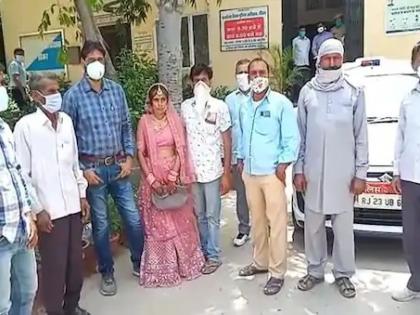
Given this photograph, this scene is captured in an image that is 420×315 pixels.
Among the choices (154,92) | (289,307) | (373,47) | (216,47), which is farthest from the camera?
(216,47)

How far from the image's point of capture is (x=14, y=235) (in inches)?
112

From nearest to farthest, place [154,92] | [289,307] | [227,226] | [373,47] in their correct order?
1. [289,307]
2. [154,92]
3. [227,226]
4. [373,47]

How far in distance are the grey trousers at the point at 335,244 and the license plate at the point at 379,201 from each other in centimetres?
55

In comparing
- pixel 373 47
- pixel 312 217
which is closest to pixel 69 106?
pixel 312 217

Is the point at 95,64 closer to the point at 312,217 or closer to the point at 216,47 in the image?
the point at 312,217

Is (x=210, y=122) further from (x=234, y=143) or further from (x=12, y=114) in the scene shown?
(x=12, y=114)

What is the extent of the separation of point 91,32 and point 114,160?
8.73 feet

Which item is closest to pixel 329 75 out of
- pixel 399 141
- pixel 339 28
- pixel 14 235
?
pixel 399 141

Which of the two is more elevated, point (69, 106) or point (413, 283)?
point (69, 106)

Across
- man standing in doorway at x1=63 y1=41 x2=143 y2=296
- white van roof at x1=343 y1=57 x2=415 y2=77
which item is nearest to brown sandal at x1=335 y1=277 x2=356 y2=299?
man standing in doorway at x1=63 y1=41 x2=143 y2=296

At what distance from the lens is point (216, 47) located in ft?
43.5

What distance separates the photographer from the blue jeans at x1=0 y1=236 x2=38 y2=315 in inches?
113

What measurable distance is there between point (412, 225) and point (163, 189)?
76.1 inches

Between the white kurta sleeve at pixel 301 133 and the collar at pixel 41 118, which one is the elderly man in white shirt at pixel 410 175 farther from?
the collar at pixel 41 118
